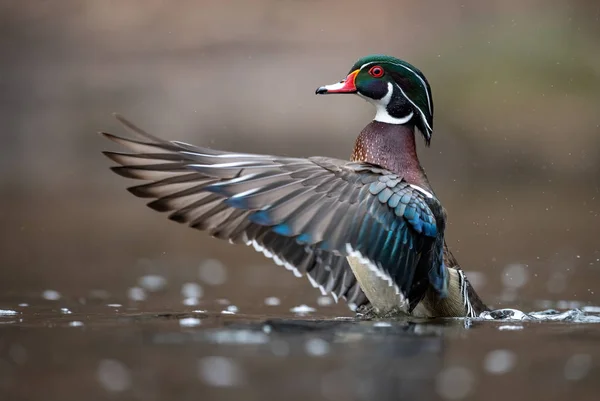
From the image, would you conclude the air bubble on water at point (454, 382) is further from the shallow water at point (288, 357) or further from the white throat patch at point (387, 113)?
the white throat patch at point (387, 113)

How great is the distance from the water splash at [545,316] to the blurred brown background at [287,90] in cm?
482

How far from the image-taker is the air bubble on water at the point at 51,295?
730cm

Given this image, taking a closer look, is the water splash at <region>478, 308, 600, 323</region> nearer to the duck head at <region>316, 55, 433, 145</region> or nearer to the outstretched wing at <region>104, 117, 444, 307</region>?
the outstretched wing at <region>104, 117, 444, 307</region>

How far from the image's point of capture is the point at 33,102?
18.0 meters

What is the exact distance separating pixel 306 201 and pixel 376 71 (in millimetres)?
1278

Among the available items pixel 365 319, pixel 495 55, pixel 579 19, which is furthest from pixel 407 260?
pixel 579 19

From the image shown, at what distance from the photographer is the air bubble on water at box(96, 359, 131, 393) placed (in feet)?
15.3

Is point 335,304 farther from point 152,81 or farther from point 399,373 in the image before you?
point 152,81

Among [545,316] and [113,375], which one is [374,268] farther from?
[113,375]

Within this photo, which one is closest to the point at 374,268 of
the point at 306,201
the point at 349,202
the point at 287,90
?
the point at 349,202

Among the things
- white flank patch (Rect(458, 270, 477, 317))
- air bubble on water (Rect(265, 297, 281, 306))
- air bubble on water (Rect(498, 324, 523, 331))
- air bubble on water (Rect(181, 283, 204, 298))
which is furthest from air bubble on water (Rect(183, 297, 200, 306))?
air bubble on water (Rect(498, 324, 523, 331))

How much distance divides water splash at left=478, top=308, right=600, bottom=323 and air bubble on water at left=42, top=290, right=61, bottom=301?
107 inches

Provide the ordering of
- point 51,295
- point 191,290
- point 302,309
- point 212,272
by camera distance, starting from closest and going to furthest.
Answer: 1. point 302,309
2. point 51,295
3. point 191,290
4. point 212,272

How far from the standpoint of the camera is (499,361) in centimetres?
522
